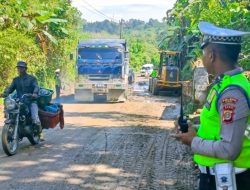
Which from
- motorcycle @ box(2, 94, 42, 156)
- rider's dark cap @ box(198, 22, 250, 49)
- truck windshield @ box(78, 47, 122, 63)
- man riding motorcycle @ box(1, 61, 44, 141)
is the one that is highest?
truck windshield @ box(78, 47, 122, 63)

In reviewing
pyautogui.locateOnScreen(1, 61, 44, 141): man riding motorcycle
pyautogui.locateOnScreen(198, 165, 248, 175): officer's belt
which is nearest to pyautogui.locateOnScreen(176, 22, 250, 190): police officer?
pyautogui.locateOnScreen(198, 165, 248, 175): officer's belt

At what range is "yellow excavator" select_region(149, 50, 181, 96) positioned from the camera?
26.5 meters

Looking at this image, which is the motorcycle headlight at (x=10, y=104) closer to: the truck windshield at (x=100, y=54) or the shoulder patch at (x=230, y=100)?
the shoulder patch at (x=230, y=100)

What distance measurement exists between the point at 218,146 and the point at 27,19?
19050mm

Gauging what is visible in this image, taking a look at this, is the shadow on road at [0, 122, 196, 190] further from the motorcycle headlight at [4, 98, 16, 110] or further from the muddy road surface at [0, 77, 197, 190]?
the motorcycle headlight at [4, 98, 16, 110]

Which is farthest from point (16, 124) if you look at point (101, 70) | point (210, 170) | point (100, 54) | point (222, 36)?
point (100, 54)

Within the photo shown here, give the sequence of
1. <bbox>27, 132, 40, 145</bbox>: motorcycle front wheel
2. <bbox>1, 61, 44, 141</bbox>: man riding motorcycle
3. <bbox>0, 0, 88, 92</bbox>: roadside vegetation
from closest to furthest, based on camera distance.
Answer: <bbox>1, 61, 44, 141</bbox>: man riding motorcycle, <bbox>27, 132, 40, 145</bbox>: motorcycle front wheel, <bbox>0, 0, 88, 92</bbox>: roadside vegetation

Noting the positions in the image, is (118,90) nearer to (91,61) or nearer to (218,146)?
(91,61)

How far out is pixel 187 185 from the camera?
669 centimetres

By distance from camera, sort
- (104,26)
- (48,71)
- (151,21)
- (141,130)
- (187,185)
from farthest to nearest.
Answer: (151,21) → (104,26) → (48,71) → (141,130) → (187,185)

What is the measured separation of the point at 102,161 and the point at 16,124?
6.46ft

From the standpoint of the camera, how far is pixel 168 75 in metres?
26.6

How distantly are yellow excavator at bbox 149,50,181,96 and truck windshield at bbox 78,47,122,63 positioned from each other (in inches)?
227

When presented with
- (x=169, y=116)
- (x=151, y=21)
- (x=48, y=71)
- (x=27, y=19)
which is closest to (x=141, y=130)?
(x=169, y=116)
